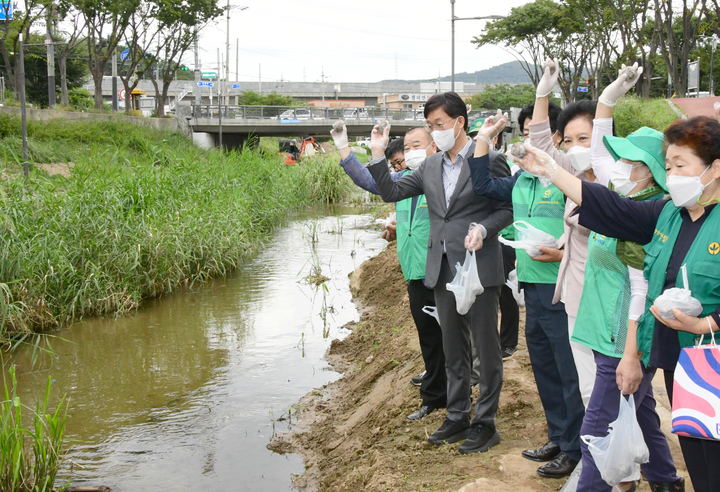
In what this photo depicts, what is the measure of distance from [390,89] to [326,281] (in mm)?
83089

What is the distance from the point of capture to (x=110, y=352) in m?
7.32

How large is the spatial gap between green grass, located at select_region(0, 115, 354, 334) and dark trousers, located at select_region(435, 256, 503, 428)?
4.37 m

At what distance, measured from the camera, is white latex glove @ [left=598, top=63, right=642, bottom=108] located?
2646mm

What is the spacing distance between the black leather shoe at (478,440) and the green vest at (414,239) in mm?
1058

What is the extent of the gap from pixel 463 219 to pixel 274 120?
1223 inches

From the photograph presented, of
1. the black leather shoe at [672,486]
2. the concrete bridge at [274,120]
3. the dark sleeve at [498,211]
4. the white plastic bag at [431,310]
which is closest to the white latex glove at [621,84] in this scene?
the dark sleeve at [498,211]

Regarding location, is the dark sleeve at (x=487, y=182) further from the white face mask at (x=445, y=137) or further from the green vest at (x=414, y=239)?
the green vest at (x=414, y=239)

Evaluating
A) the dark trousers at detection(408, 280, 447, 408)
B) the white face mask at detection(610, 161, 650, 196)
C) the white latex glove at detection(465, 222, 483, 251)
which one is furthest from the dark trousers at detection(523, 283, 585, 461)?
the dark trousers at detection(408, 280, 447, 408)

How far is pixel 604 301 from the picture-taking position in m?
2.66

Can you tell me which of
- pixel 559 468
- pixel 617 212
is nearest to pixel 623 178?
pixel 617 212

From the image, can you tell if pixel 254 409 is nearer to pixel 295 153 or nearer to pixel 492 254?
pixel 492 254

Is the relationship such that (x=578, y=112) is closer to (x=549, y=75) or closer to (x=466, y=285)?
(x=549, y=75)

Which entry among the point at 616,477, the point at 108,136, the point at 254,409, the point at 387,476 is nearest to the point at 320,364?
Answer: the point at 254,409

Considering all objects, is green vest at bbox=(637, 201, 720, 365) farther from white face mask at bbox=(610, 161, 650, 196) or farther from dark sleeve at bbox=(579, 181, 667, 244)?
white face mask at bbox=(610, 161, 650, 196)
